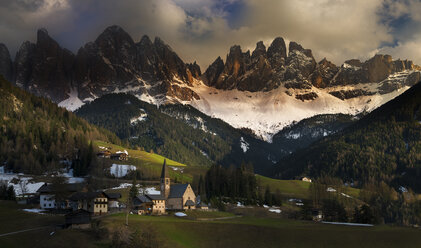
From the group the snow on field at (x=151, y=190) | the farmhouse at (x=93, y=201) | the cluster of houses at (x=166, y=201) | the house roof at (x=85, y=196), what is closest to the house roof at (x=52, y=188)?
the house roof at (x=85, y=196)

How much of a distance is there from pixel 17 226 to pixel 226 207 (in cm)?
7449

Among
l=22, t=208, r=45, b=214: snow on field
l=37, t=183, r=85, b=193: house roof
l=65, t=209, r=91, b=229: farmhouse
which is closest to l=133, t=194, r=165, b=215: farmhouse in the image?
l=37, t=183, r=85, b=193: house roof

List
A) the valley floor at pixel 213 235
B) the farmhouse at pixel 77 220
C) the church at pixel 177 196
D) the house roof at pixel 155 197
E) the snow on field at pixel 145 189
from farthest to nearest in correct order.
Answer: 1. the snow on field at pixel 145 189
2. the church at pixel 177 196
3. the house roof at pixel 155 197
4. the farmhouse at pixel 77 220
5. the valley floor at pixel 213 235

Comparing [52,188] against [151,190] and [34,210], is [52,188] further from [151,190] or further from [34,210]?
[151,190]

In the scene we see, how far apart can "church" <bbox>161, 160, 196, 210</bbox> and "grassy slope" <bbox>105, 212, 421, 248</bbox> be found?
35.0 meters

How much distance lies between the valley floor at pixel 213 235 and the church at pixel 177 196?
33.4 meters

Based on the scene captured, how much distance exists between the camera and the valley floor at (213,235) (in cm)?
8525

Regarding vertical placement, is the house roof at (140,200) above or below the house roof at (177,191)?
below

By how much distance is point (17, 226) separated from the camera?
9238cm

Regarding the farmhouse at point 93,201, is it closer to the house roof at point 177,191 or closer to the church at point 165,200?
the church at point 165,200

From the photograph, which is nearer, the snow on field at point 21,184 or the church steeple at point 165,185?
the church steeple at point 165,185

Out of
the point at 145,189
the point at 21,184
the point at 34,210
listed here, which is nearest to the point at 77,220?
the point at 34,210

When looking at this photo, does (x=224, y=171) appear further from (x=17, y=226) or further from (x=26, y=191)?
(x=17, y=226)

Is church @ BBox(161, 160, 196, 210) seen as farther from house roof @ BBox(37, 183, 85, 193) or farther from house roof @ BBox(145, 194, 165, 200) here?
house roof @ BBox(37, 183, 85, 193)
